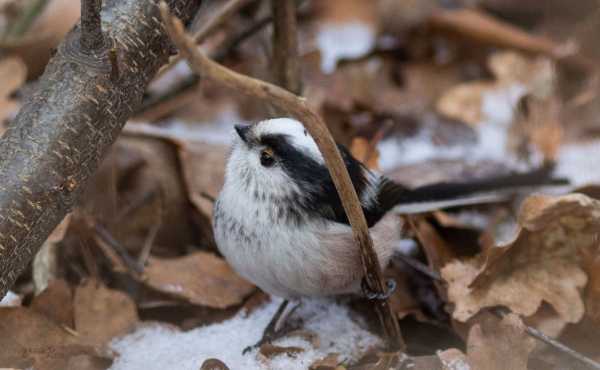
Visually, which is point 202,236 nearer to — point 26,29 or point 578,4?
point 26,29

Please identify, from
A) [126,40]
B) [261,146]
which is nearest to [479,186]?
[261,146]

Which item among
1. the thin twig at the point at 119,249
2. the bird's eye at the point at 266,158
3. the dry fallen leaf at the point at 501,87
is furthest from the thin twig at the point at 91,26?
the dry fallen leaf at the point at 501,87

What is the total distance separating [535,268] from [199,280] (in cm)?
76

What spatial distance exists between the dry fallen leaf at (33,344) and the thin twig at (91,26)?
0.56 metres

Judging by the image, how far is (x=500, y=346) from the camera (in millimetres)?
1487

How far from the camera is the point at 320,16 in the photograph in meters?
3.19

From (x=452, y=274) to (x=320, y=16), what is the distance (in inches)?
69.1

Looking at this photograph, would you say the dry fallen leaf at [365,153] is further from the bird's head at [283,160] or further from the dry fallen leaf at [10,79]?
the dry fallen leaf at [10,79]

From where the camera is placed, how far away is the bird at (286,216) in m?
1.54

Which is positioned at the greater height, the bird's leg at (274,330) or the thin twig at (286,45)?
the thin twig at (286,45)

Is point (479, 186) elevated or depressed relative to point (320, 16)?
depressed

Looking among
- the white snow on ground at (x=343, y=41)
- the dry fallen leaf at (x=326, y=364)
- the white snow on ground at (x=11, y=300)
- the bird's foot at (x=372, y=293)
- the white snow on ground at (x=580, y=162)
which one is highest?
the white snow on ground at (x=11, y=300)

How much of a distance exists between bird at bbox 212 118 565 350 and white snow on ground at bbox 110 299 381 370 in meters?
0.14

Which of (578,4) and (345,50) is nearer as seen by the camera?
(345,50)
